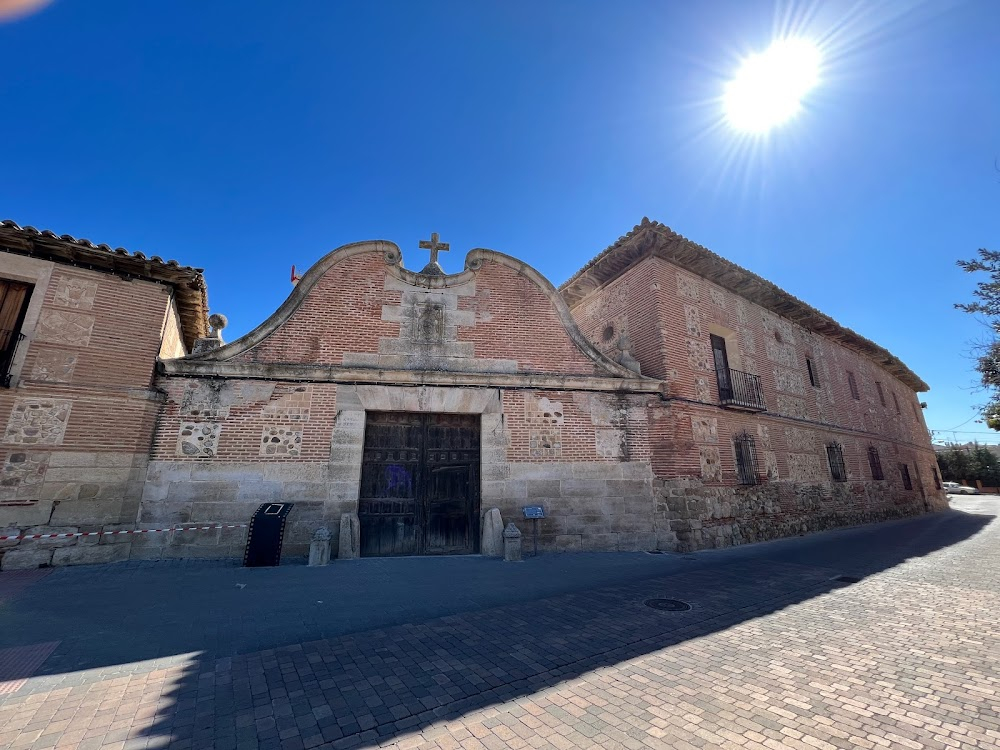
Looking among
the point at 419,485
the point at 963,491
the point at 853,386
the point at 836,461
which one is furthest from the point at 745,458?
the point at 963,491

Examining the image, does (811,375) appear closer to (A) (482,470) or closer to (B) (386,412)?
(A) (482,470)

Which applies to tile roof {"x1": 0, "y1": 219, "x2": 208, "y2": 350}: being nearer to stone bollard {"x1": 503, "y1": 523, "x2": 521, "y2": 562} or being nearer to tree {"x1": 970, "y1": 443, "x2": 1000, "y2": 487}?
stone bollard {"x1": 503, "y1": 523, "x2": 521, "y2": 562}

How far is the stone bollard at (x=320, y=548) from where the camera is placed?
20.0ft

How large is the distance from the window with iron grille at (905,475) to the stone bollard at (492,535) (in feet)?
62.5

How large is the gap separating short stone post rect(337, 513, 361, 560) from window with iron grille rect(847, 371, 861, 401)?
1836cm

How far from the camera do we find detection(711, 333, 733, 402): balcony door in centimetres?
1033

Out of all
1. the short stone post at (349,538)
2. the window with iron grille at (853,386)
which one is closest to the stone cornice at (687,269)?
the window with iron grille at (853,386)

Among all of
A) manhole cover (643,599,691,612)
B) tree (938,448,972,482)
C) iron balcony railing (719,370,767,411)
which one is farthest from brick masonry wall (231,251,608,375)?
tree (938,448,972,482)

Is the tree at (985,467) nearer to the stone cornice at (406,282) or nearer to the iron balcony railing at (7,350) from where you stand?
the stone cornice at (406,282)

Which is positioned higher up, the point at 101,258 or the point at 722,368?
the point at 101,258

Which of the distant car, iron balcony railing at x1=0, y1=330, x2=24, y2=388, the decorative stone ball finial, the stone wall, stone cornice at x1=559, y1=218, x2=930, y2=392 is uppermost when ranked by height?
stone cornice at x1=559, y1=218, x2=930, y2=392

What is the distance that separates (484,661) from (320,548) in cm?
401

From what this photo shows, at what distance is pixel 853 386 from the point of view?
15.8m

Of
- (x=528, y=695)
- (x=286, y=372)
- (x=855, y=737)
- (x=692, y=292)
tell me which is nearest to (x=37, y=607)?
(x=286, y=372)
